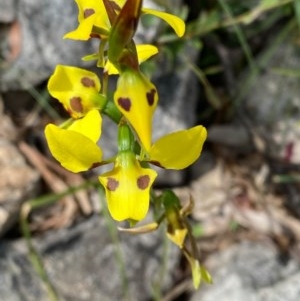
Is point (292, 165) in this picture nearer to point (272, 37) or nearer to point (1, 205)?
point (272, 37)

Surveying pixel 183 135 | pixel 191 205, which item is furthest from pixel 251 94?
pixel 183 135

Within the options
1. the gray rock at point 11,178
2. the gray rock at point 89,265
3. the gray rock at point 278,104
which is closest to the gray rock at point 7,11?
the gray rock at point 11,178

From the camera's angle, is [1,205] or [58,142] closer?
[58,142]

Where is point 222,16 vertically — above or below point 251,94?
above

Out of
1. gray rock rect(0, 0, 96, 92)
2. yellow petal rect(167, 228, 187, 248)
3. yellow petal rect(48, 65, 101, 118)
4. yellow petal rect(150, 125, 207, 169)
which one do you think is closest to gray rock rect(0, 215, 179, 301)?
gray rock rect(0, 0, 96, 92)

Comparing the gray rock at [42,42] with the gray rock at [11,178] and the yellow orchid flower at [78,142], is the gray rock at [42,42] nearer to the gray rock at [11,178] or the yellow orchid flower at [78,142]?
the gray rock at [11,178]

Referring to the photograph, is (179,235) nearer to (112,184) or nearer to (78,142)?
(112,184)
